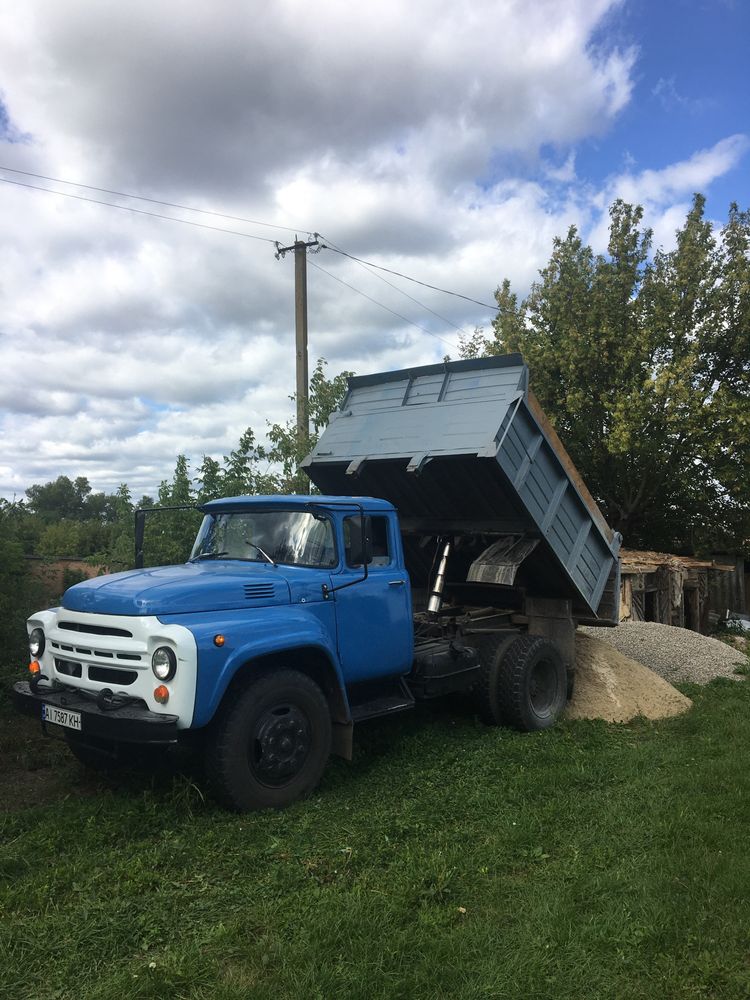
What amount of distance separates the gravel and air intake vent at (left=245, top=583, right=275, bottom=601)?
5.73 meters

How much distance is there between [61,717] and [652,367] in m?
16.5

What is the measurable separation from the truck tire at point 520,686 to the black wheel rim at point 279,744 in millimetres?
2489

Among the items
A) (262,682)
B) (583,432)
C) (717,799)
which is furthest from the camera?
(583,432)

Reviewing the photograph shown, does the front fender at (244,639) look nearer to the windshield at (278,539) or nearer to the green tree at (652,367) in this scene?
the windshield at (278,539)

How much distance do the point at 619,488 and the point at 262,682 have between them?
55.3 ft

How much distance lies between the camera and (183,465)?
9.68m

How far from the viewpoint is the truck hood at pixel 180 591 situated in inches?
179

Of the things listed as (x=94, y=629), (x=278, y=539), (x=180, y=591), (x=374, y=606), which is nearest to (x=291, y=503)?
(x=278, y=539)

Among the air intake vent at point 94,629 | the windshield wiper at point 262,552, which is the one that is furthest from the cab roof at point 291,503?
the air intake vent at point 94,629

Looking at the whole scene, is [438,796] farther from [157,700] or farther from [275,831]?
[157,700]

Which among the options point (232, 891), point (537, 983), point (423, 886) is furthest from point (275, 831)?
point (537, 983)

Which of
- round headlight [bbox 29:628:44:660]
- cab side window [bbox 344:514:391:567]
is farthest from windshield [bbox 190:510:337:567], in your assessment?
round headlight [bbox 29:628:44:660]

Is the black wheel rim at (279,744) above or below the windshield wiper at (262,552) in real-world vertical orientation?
below

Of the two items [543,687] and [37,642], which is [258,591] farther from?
[543,687]
